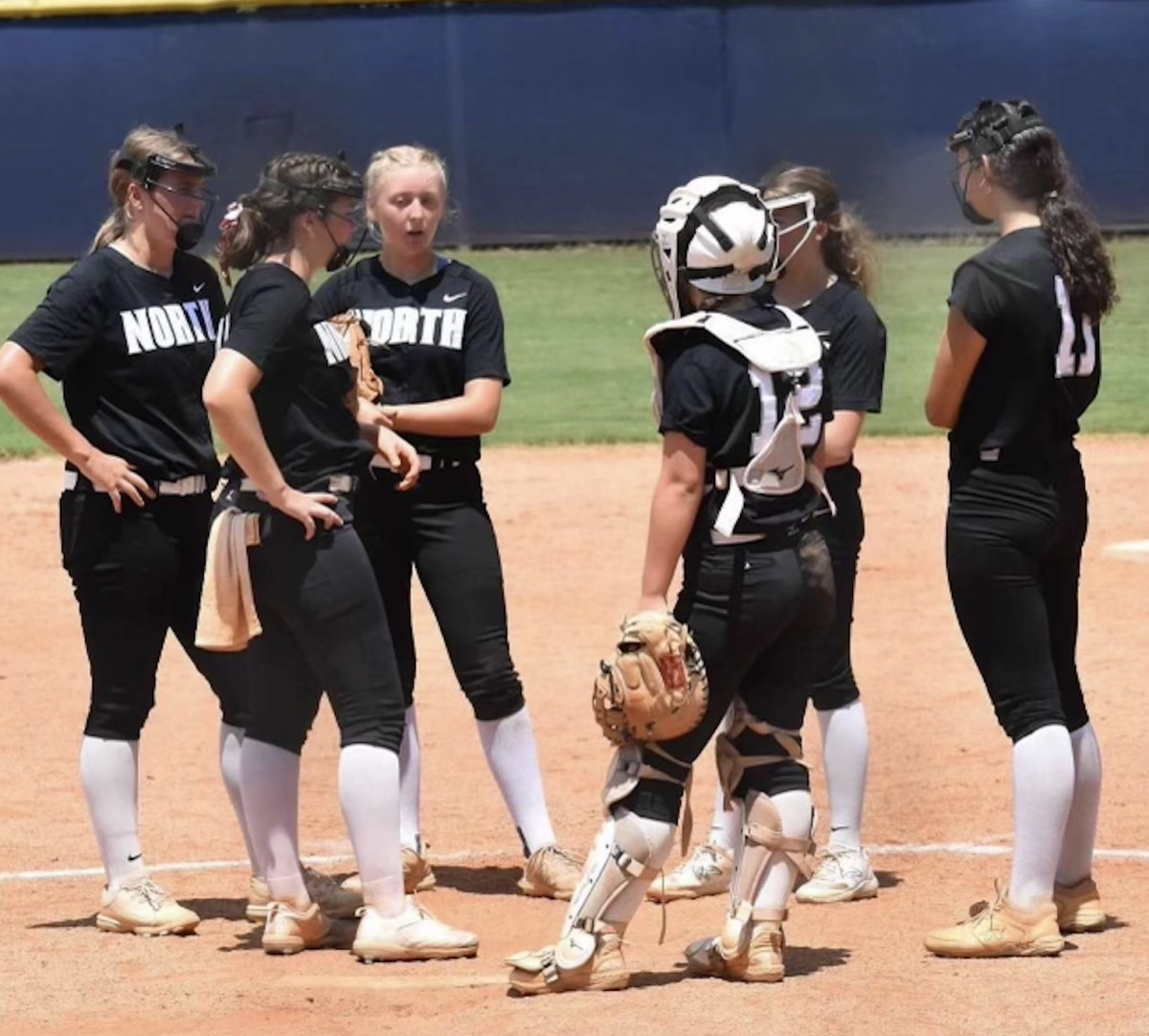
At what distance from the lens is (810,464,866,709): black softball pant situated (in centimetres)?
566

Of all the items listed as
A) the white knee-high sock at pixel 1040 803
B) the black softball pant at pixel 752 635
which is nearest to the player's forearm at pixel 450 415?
the black softball pant at pixel 752 635

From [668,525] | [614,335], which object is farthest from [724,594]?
[614,335]

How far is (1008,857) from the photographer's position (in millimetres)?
6070

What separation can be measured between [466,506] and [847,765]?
1.25 meters

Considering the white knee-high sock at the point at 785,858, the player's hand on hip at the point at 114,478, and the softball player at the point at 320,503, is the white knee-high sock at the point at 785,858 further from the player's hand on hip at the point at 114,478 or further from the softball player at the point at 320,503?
the player's hand on hip at the point at 114,478

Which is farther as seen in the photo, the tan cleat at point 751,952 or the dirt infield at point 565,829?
the tan cleat at point 751,952

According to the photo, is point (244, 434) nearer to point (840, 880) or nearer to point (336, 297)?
point (336, 297)

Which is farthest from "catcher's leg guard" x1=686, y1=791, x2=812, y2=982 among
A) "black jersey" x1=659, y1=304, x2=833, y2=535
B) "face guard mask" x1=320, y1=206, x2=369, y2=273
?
"face guard mask" x1=320, y1=206, x2=369, y2=273

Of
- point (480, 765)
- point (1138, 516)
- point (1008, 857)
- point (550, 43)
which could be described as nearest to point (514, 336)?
point (550, 43)

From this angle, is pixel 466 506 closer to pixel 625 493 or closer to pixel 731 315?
pixel 731 315

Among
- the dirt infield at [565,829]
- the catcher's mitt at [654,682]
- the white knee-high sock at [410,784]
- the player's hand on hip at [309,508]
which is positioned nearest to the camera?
the catcher's mitt at [654,682]

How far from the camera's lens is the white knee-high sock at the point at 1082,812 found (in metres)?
5.15

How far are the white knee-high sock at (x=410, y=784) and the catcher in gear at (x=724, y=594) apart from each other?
1.27 metres

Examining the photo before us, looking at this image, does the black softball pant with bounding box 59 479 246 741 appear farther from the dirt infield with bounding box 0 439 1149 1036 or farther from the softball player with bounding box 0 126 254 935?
the dirt infield with bounding box 0 439 1149 1036
